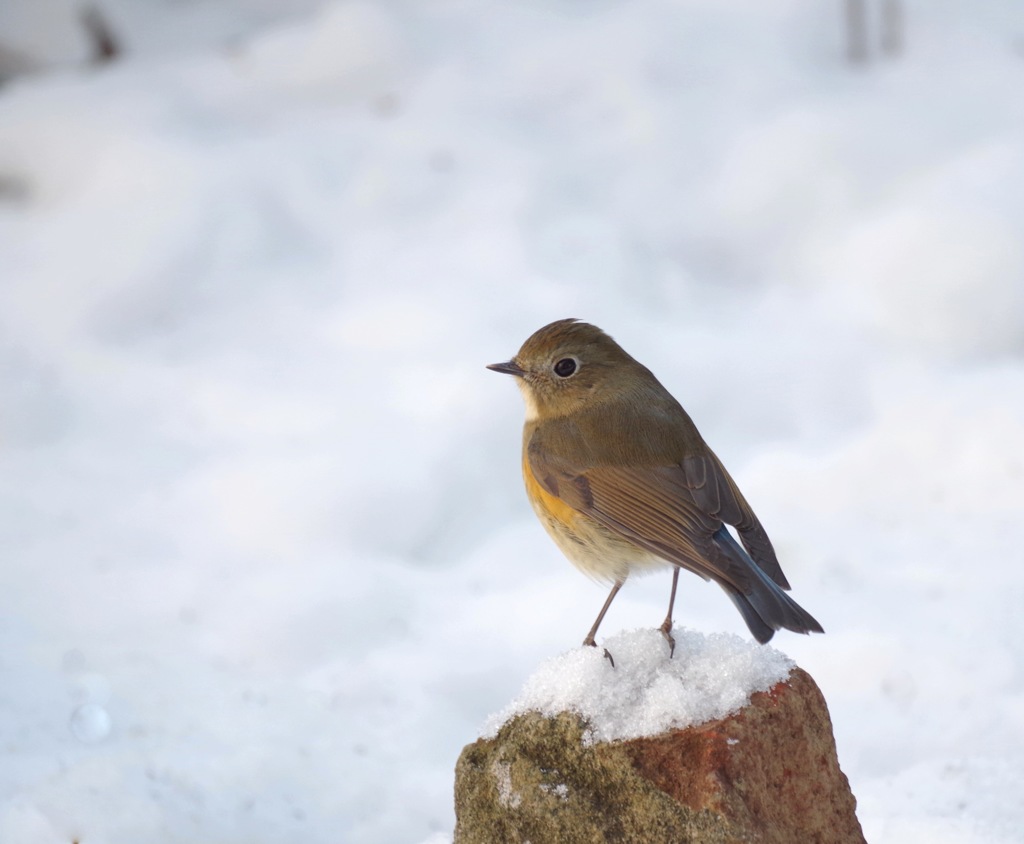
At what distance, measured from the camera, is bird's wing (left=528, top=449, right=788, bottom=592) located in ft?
10.4

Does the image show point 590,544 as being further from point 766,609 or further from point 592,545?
point 766,609

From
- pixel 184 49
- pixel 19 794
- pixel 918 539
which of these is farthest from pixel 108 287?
pixel 918 539

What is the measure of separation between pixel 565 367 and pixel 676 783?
1350 millimetres

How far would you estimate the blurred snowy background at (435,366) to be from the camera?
14.3 ft

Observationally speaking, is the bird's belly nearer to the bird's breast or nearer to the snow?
the bird's breast

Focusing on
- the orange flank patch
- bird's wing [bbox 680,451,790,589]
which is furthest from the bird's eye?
bird's wing [bbox 680,451,790,589]

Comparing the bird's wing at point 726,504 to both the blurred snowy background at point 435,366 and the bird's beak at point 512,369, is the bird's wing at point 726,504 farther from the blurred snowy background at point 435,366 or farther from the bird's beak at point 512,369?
the blurred snowy background at point 435,366

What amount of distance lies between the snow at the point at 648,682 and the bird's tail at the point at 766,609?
0.57 feet

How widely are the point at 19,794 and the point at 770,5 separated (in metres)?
6.59

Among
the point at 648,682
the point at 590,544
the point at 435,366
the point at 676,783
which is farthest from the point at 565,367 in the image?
the point at 435,366

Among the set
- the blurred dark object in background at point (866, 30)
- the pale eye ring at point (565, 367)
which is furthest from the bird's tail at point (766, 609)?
the blurred dark object in background at point (866, 30)

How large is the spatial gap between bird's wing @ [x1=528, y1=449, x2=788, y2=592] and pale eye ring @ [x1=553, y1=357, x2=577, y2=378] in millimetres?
300

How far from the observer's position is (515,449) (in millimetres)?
6039

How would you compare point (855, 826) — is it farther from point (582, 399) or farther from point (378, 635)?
point (378, 635)
